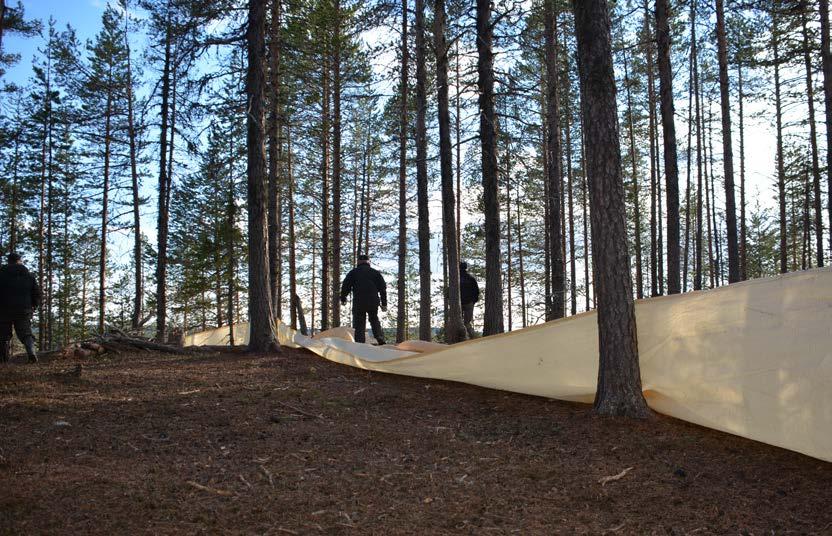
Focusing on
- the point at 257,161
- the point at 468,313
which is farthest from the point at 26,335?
the point at 468,313

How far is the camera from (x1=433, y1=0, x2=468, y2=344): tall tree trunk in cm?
1047

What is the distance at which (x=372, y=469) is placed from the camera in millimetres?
3572

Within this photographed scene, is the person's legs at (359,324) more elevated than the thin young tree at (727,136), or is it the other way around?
the thin young tree at (727,136)

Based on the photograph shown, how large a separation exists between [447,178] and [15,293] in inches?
311

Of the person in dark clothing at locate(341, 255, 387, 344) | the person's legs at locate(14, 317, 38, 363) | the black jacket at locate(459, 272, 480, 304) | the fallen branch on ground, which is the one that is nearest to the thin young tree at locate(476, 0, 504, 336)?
the person in dark clothing at locate(341, 255, 387, 344)

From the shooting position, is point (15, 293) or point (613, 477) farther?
point (15, 293)

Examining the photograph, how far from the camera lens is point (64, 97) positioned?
19438 mm

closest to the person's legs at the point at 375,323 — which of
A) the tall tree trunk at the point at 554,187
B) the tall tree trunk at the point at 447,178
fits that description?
the tall tree trunk at the point at 447,178

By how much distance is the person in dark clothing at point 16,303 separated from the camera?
27.9ft

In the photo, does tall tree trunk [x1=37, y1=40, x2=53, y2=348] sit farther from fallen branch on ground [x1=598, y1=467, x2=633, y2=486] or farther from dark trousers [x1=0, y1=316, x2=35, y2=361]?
fallen branch on ground [x1=598, y1=467, x2=633, y2=486]

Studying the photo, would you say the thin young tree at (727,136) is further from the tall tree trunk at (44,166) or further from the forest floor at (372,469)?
the tall tree trunk at (44,166)

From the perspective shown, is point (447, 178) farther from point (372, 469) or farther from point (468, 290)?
point (372, 469)

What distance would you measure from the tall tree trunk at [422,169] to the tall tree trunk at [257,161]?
11.9 ft

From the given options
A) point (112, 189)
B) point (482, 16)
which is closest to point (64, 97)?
point (112, 189)
